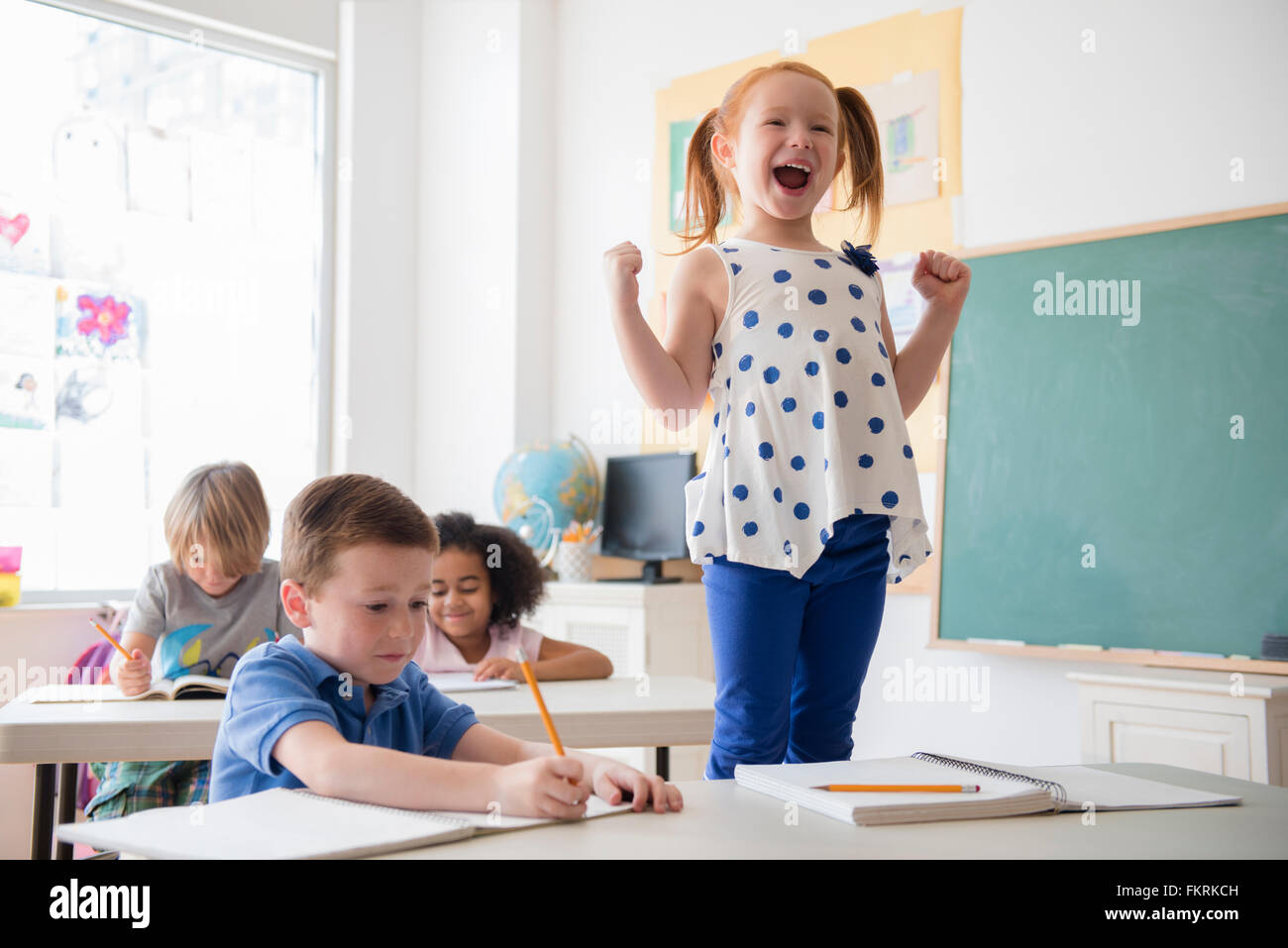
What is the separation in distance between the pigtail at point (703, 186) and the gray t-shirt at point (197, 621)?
1.16 metres

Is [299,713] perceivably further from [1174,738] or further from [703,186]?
[1174,738]

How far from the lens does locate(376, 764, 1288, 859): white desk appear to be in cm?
72

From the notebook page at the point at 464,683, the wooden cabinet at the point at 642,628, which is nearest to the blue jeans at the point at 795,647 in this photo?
the notebook page at the point at 464,683

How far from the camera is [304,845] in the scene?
0.70 m

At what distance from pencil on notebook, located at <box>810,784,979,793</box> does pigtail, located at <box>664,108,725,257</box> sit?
3.05 ft

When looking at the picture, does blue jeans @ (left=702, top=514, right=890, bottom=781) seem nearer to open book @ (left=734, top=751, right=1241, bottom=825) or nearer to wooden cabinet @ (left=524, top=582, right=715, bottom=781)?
open book @ (left=734, top=751, right=1241, bottom=825)

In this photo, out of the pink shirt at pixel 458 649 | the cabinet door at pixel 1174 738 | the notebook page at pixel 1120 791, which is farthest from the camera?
the pink shirt at pixel 458 649

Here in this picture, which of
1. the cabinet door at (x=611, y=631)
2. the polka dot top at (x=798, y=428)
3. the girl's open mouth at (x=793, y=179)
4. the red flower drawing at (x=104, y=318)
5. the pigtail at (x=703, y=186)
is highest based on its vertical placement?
the red flower drawing at (x=104, y=318)

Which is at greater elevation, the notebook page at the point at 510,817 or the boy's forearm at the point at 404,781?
the boy's forearm at the point at 404,781

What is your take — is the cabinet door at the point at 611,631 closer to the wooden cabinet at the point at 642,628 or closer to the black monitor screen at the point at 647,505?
the wooden cabinet at the point at 642,628

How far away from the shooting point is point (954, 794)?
86 centimetres

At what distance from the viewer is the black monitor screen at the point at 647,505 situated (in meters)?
3.77
